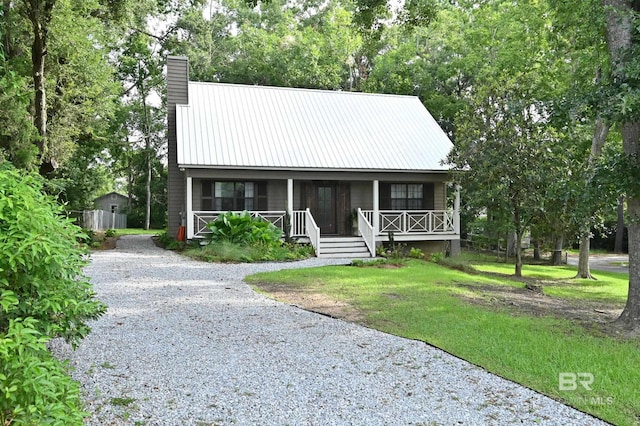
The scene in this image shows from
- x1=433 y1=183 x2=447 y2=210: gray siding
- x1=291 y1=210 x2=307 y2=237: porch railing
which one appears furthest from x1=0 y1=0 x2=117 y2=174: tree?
x1=433 y1=183 x2=447 y2=210: gray siding

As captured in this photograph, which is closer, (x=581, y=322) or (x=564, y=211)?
(x=581, y=322)

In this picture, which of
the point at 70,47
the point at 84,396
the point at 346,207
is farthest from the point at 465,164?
the point at 84,396

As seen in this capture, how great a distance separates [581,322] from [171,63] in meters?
17.2

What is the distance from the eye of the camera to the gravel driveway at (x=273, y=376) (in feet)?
13.2

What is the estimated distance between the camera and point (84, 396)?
14.0 ft

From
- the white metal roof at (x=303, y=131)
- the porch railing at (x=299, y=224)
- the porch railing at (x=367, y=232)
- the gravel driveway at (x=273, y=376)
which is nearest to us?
the gravel driveway at (x=273, y=376)

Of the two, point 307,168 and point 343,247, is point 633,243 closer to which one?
point 343,247

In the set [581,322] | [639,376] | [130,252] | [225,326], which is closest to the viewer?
[639,376]

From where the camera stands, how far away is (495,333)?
21.4 feet

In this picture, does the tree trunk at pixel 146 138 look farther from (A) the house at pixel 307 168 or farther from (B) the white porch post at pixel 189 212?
(B) the white porch post at pixel 189 212

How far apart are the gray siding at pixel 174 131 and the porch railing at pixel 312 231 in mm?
4916

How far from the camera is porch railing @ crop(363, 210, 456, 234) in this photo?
18344 millimetres

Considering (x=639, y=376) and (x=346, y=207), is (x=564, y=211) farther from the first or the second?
(x=639, y=376)

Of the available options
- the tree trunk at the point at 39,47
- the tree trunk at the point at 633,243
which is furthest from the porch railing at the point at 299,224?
the tree trunk at the point at 633,243
